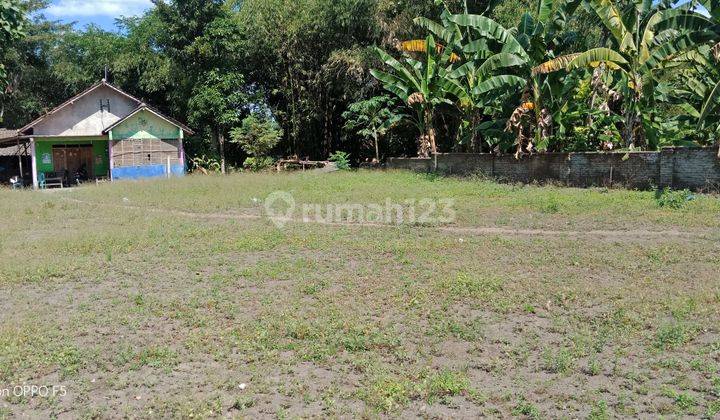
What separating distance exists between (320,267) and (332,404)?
3.78 metres

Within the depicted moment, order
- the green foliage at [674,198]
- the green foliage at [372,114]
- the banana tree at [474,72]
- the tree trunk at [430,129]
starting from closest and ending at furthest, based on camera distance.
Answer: the green foliage at [674,198] → the banana tree at [474,72] → the tree trunk at [430,129] → the green foliage at [372,114]

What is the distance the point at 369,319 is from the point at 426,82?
15480 millimetres

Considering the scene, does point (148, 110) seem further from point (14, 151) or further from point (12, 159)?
point (12, 159)

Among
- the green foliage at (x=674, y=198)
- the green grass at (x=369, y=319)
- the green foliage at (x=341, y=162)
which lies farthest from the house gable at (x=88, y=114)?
the green foliage at (x=674, y=198)

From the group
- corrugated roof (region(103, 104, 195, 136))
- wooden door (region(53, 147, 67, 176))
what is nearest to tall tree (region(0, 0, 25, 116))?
corrugated roof (region(103, 104, 195, 136))

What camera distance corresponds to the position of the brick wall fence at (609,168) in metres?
13.2

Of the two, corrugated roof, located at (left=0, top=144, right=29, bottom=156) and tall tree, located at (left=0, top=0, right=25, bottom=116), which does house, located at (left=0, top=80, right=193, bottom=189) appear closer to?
corrugated roof, located at (left=0, top=144, right=29, bottom=156)

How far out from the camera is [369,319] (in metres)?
5.67

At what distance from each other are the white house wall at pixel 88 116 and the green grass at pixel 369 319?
1684cm

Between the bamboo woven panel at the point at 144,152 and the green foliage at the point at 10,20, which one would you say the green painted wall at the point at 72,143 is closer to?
the bamboo woven panel at the point at 144,152

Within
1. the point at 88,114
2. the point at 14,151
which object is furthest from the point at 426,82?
the point at 14,151

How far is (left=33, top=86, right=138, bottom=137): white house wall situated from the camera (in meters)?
25.3

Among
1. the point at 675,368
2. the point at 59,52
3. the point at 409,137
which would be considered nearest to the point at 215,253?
the point at 675,368

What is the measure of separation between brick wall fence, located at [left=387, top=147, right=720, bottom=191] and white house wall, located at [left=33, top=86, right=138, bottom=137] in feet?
56.3
